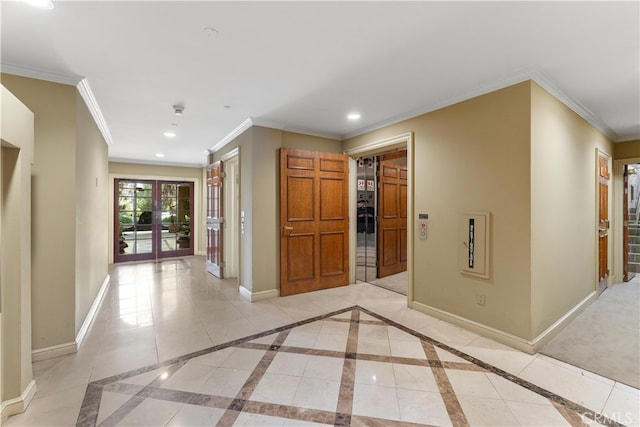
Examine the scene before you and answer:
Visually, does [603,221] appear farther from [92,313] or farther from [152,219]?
[152,219]

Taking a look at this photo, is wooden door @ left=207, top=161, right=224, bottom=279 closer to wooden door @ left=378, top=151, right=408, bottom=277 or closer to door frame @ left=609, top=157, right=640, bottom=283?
wooden door @ left=378, top=151, right=408, bottom=277

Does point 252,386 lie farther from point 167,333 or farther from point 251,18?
point 251,18

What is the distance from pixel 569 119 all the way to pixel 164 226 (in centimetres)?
791

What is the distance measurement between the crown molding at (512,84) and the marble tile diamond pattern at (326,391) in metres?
2.47

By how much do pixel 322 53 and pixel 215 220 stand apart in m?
3.84

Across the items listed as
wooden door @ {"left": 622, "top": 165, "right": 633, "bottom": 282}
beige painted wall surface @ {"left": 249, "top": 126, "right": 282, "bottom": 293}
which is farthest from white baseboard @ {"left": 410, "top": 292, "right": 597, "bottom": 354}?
wooden door @ {"left": 622, "top": 165, "right": 633, "bottom": 282}

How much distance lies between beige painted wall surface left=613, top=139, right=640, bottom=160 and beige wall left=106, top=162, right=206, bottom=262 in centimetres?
858

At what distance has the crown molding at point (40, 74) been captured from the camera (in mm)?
2225

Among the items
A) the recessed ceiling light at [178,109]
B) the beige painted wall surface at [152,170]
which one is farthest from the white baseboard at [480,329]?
the beige painted wall surface at [152,170]

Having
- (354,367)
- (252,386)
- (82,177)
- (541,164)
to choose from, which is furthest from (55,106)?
(541,164)

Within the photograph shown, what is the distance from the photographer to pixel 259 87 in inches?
109

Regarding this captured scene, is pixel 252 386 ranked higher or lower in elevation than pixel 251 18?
lower

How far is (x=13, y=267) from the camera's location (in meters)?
1.76

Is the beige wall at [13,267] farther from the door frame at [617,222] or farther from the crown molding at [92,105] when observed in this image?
the door frame at [617,222]
